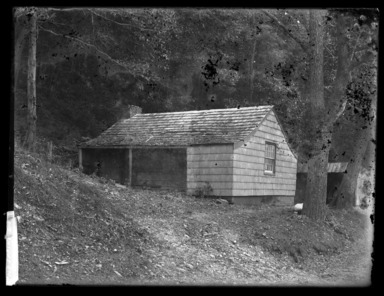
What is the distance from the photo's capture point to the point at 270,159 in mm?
10008

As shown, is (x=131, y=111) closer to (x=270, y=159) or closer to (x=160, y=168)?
(x=160, y=168)

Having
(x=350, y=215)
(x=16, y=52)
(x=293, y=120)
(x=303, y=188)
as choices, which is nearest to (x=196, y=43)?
(x=293, y=120)

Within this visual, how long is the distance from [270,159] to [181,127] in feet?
6.65

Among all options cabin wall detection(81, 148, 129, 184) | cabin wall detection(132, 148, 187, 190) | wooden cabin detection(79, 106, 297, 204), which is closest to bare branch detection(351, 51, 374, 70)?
wooden cabin detection(79, 106, 297, 204)

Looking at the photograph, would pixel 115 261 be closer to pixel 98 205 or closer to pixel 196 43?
pixel 98 205

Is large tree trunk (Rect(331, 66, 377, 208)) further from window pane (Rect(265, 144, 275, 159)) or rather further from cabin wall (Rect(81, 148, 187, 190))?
cabin wall (Rect(81, 148, 187, 190))

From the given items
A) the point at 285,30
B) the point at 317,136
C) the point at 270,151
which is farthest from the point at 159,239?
the point at 285,30

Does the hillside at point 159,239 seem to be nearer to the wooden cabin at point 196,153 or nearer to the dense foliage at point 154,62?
the wooden cabin at point 196,153

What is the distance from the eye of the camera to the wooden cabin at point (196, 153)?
895 centimetres

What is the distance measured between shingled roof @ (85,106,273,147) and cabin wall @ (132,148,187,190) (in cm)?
18

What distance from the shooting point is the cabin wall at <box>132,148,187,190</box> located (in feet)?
29.5

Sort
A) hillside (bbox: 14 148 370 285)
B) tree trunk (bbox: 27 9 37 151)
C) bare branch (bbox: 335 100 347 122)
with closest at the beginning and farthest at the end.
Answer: hillside (bbox: 14 148 370 285)
tree trunk (bbox: 27 9 37 151)
bare branch (bbox: 335 100 347 122)

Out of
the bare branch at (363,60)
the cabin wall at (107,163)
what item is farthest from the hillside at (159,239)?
the bare branch at (363,60)

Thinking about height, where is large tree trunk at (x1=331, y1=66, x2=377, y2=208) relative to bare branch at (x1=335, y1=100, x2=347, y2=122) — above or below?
below
